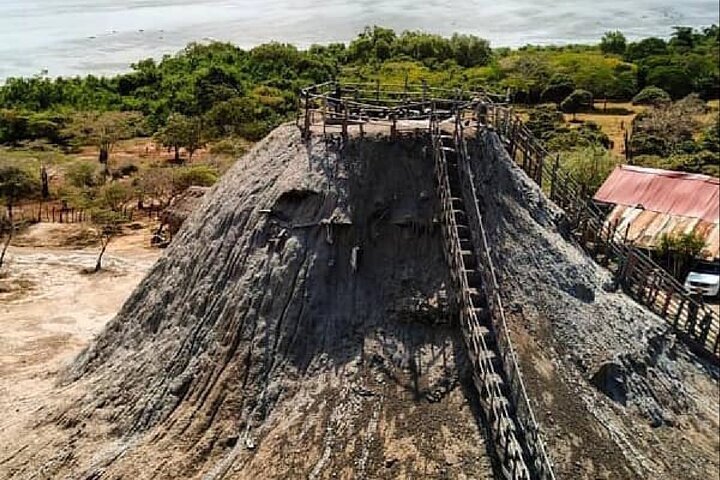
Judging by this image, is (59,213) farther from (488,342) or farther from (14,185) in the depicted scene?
(488,342)

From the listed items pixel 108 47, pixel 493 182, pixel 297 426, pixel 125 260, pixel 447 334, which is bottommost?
pixel 125 260

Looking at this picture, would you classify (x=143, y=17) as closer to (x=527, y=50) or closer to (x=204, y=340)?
(x=204, y=340)

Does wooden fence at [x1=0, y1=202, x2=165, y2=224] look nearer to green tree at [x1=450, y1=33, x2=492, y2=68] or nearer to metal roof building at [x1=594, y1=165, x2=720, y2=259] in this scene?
metal roof building at [x1=594, y1=165, x2=720, y2=259]

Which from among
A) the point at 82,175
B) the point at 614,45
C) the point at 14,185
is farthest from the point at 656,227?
the point at 614,45

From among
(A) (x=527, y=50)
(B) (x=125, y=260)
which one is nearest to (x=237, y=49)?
(A) (x=527, y=50)

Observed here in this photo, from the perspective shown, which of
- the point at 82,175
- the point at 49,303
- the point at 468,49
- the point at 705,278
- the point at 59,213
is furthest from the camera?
the point at 468,49

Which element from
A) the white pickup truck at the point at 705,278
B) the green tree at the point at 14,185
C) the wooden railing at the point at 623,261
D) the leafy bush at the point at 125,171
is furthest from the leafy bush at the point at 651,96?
the green tree at the point at 14,185
